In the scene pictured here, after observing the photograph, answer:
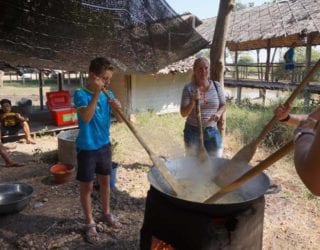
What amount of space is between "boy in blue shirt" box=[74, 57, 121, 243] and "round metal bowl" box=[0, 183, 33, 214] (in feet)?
3.02

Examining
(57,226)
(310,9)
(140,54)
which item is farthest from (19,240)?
(310,9)

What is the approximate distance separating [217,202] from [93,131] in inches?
53.2

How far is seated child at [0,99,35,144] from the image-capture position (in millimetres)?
7592

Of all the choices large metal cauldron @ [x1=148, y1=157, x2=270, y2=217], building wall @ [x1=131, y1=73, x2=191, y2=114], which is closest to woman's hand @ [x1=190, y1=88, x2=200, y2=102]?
large metal cauldron @ [x1=148, y1=157, x2=270, y2=217]

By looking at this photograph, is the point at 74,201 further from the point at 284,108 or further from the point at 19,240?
the point at 284,108

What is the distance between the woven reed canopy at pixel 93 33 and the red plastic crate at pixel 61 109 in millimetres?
4515

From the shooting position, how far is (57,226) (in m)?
3.53

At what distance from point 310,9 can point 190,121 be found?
10.7 metres

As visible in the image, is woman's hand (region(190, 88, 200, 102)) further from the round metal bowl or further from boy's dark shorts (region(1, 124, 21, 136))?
boy's dark shorts (region(1, 124, 21, 136))

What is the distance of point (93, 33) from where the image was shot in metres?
3.60

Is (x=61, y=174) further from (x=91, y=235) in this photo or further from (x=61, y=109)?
(x=61, y=109)

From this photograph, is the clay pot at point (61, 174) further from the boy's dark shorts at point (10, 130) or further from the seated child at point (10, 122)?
the boy's dark shorts at point (10, 130)

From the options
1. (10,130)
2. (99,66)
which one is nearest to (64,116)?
(10,130)

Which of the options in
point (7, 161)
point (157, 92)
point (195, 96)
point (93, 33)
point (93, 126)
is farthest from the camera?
point (157, 92)
